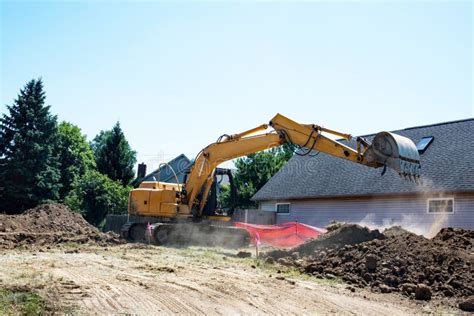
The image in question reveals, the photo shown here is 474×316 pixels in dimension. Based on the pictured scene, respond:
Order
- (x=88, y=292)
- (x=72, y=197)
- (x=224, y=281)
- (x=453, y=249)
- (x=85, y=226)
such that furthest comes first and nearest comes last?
(x=72, y=197)
(x=85, y=226)
(x=453, y=249)
(x=224, y=281)
(x=88, y=292)

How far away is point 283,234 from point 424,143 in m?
9.29

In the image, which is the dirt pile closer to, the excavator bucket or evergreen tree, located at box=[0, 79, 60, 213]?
the excavator bucket

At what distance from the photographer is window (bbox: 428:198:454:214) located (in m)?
19.8

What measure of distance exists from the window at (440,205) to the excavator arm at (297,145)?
7399 mm

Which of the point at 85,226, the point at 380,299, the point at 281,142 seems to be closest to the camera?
the point at 380,299

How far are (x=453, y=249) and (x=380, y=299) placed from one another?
120 inches

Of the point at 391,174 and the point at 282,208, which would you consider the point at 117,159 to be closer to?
the point at 282,208

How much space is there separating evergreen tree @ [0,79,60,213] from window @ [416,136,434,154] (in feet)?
73.6

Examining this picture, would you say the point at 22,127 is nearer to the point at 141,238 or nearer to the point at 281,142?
the point at 141,238

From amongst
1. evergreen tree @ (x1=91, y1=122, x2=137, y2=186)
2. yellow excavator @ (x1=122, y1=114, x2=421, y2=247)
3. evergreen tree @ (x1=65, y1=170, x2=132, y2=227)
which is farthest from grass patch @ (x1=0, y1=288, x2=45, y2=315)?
evergreen tree @ (x1=91, y1=122, x2=137, y2=186)

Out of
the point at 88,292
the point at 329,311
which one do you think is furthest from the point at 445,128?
the point at 88,292

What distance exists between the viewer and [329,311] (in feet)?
24.3

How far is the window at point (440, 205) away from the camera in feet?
64.9

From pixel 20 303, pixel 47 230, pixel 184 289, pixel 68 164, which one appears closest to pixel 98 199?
pixel 68 164
